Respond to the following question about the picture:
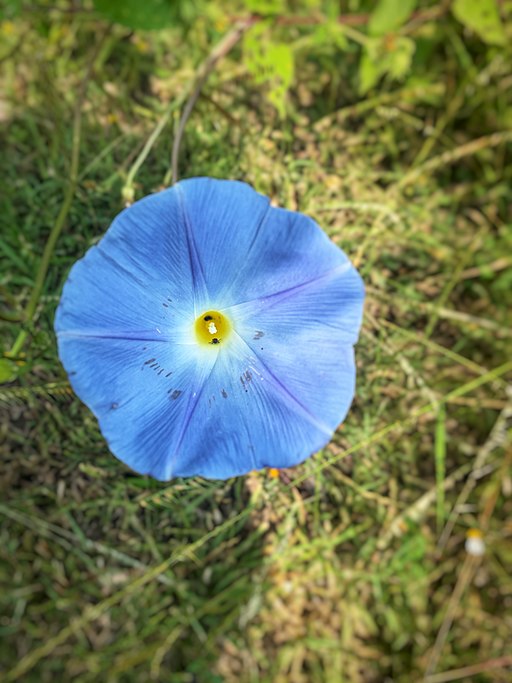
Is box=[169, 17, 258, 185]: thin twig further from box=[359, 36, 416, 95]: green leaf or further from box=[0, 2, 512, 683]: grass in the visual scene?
box=[359, 36, 416, 95]: green leaf

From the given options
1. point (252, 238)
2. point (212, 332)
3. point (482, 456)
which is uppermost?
point (252, 238)

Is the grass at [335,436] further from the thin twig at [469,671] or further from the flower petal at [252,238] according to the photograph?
the flower petal at [252,238]

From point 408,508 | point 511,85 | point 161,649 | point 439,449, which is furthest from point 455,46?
point 161,649

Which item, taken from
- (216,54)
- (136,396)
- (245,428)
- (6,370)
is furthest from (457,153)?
(6,370)

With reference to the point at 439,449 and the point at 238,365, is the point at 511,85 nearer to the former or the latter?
the point at 439,449

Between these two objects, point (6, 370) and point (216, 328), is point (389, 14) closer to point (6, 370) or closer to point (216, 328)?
point (216, 328)

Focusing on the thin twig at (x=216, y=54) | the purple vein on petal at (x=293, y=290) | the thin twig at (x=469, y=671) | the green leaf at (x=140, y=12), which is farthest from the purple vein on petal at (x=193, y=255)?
the thin twig at (x=469, y=671)
